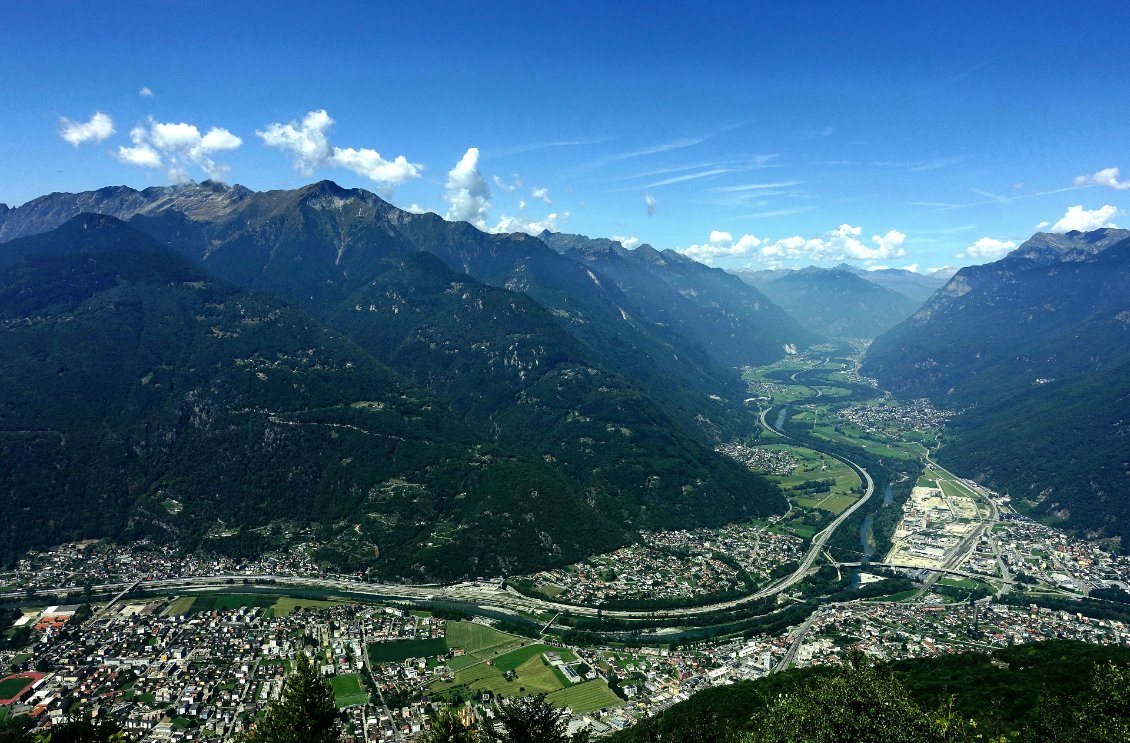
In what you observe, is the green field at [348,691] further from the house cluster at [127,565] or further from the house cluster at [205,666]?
the house cluster at [127,565]

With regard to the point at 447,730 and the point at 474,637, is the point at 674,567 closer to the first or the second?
the point at 474,637

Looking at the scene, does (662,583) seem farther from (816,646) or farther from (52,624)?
(52,624)

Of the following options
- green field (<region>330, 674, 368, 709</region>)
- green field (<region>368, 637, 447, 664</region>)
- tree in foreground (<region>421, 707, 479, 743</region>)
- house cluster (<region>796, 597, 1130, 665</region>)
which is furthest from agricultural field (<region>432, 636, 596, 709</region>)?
tree in foreground (<region>421, 707, 479, 743</region>)

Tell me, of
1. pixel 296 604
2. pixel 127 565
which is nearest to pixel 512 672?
pixel 296 604

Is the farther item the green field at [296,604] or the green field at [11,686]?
the green field at [296,604]

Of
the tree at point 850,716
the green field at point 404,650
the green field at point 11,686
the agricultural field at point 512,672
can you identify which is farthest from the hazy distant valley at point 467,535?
the tree at point 850,716

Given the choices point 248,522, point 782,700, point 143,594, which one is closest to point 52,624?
point 143,594

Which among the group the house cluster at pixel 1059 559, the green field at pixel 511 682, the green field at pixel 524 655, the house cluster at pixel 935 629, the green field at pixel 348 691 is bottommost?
the house cluster at pixel 1059 559
